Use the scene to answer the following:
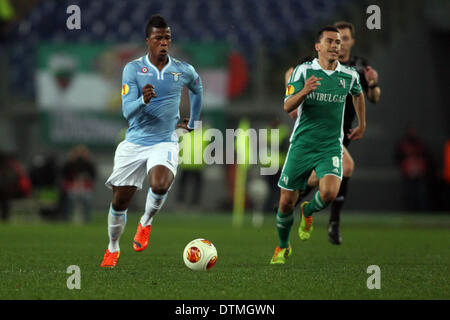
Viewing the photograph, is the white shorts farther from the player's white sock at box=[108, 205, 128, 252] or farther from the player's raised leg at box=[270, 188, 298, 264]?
the player's raised leg at box=[270, 188, 298, 264]

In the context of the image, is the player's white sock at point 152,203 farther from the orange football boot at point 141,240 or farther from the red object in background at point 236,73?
the red object in background at point 236,73

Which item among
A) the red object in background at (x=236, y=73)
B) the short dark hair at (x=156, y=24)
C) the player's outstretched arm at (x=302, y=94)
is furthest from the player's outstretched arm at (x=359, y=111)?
the red object in background at (x=236, y=73)

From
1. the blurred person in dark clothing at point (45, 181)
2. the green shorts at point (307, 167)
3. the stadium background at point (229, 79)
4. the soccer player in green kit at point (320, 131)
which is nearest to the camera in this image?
the soccer player in green kit at point (320, 131)

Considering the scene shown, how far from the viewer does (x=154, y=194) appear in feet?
26.4

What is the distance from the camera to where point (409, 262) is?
8648mm

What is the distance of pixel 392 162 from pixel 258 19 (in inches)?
234

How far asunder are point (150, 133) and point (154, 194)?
23.6 inches

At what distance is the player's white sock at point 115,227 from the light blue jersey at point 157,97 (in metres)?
0.71

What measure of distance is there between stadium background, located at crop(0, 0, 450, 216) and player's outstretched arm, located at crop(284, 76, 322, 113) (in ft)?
47.7

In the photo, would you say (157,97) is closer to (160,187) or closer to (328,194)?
(160,187)

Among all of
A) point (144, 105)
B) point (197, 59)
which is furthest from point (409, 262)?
point (197, 59)

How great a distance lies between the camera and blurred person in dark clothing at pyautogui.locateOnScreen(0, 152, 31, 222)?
19.3 m

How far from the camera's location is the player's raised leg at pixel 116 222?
7770 millimetres

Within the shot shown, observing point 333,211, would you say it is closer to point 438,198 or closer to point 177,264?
point 177,264
